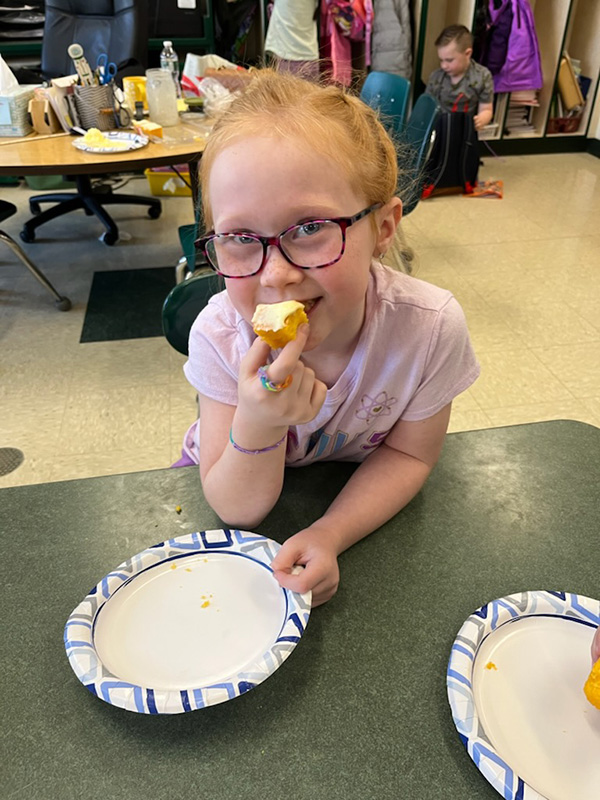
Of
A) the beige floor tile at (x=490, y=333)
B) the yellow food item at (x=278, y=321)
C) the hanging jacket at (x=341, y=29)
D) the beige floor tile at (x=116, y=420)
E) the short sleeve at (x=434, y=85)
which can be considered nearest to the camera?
the yellow food item at (x=278, y=321)

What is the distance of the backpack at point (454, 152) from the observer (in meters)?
4.23

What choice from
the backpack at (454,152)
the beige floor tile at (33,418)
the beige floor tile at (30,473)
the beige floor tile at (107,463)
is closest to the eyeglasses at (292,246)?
the beige floor tile at (107,463)

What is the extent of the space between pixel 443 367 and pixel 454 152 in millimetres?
3905

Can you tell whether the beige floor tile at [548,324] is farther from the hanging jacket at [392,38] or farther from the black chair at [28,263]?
the hanging jacket at [392,38]

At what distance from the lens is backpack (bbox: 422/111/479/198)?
4.23m

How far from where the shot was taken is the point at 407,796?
1.78 feet

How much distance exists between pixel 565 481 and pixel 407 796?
49 centimetres

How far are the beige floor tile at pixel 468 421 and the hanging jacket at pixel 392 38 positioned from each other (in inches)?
132

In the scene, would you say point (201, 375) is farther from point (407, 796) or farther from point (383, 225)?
point (407, 796)

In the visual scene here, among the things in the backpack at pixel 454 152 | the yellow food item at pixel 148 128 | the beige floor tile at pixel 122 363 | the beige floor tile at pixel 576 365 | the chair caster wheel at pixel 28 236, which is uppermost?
the yellow food item at pixel 148 128

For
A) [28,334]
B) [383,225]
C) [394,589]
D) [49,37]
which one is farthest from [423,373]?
[49,37]

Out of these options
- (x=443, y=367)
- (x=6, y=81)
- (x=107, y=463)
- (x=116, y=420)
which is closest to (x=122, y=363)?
(x=116, y=420)

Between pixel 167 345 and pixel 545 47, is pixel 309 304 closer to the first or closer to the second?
pixel 167 345

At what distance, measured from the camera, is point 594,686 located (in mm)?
584
